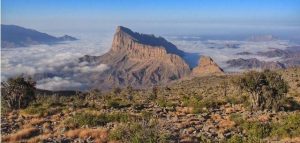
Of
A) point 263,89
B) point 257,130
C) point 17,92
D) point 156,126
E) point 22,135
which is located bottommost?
point 22,135

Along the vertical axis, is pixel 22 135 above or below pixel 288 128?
below

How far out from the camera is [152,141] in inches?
772

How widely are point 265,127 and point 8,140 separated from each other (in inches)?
517

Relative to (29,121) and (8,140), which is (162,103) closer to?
(29,121)

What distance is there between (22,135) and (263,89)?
19872 mm

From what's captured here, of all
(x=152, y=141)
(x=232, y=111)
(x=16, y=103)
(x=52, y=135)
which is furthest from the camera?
(x=16, y=103)

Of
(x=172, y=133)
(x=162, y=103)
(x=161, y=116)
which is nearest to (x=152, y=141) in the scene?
(x=172, y=133)

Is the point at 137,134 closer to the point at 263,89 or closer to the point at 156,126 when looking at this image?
the point at 156,126

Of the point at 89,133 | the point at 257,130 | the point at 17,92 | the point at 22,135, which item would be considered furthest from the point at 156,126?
the point at 17,92

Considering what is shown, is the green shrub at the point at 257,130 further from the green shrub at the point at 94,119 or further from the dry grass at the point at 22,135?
the dry grass at the point at 22,135

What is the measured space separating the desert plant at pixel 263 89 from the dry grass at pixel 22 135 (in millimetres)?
16648

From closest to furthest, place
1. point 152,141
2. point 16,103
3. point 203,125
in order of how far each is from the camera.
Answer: point 152,141, point 203,125, point 16,103

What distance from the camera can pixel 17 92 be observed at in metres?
38.7

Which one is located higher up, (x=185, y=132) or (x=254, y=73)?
(x=254, y=73)
